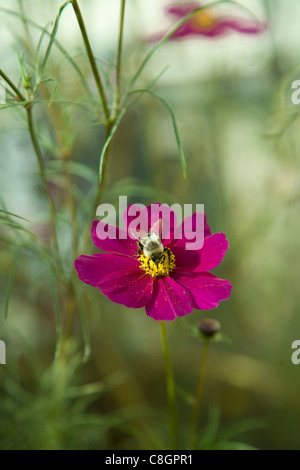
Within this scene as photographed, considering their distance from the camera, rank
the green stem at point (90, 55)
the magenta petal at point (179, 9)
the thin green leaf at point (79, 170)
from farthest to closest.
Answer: the magenta petal at point (179, 9) → the thin green leaf at point (79, 170) → the green stem at point (90, 55)

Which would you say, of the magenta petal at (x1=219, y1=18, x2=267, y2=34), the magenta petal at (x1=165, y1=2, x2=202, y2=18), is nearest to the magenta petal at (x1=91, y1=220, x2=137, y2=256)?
the magenta petal at (x1=219, y1=18, x2=267, y2=34)

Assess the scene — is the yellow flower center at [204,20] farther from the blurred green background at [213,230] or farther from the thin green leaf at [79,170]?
the thin green leaf at [79,170]

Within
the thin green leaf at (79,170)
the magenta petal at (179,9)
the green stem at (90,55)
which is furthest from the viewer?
the magenta petal at (179,9)

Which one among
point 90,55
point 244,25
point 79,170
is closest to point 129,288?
point 90,55

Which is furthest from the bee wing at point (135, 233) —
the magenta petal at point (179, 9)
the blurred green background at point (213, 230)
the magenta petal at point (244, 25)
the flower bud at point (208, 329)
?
the magenta petal at point (179, 9)

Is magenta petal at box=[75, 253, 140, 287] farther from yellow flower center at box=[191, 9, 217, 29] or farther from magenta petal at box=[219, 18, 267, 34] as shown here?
yellow flower center at box=[191, 9, 217, 29]

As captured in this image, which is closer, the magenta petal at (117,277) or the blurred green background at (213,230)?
the magenta petal at (117,277)

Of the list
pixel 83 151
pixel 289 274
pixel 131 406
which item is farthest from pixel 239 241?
pixel 83 151
